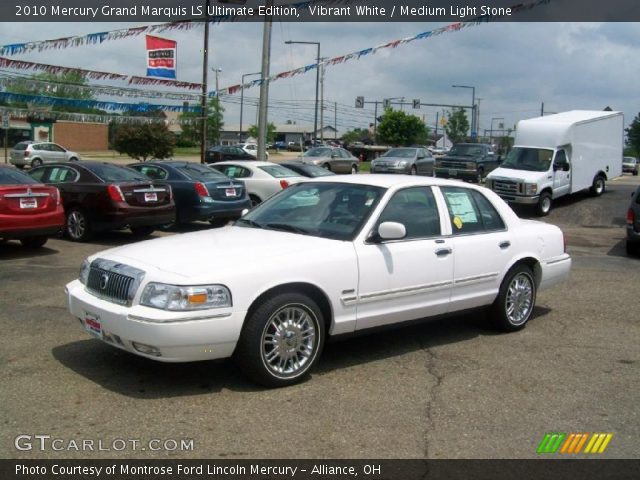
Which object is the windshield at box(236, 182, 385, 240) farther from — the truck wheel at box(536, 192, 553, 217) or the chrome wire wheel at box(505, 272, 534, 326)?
the truck wheel at box(536, 192, 553, 217)

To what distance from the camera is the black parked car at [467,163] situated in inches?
1134

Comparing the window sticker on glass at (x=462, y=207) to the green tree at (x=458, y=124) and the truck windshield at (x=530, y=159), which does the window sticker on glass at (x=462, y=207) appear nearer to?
the truck windshield at (x=530, y=159)

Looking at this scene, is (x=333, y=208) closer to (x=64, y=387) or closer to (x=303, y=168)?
(x=64, y=387)

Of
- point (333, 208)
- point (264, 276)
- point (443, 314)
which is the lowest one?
point (443, 314)

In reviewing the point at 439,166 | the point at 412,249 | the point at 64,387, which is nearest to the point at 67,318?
the point at 64,387

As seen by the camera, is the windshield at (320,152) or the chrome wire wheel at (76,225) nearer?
the chrome wire wheel at (76,225)

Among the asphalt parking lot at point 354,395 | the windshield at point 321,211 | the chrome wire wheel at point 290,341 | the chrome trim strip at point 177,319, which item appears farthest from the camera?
the windshield at point 321,211

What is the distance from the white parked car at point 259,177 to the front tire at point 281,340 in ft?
36.9

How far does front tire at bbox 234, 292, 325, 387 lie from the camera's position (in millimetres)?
5082

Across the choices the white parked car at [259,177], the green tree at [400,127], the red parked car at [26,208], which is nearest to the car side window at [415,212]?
the red parked car at [26,208]

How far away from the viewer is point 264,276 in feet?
16.9

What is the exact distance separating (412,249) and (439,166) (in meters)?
24.5

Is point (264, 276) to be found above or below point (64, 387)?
above

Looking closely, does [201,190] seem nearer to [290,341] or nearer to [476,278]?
[476,278]
